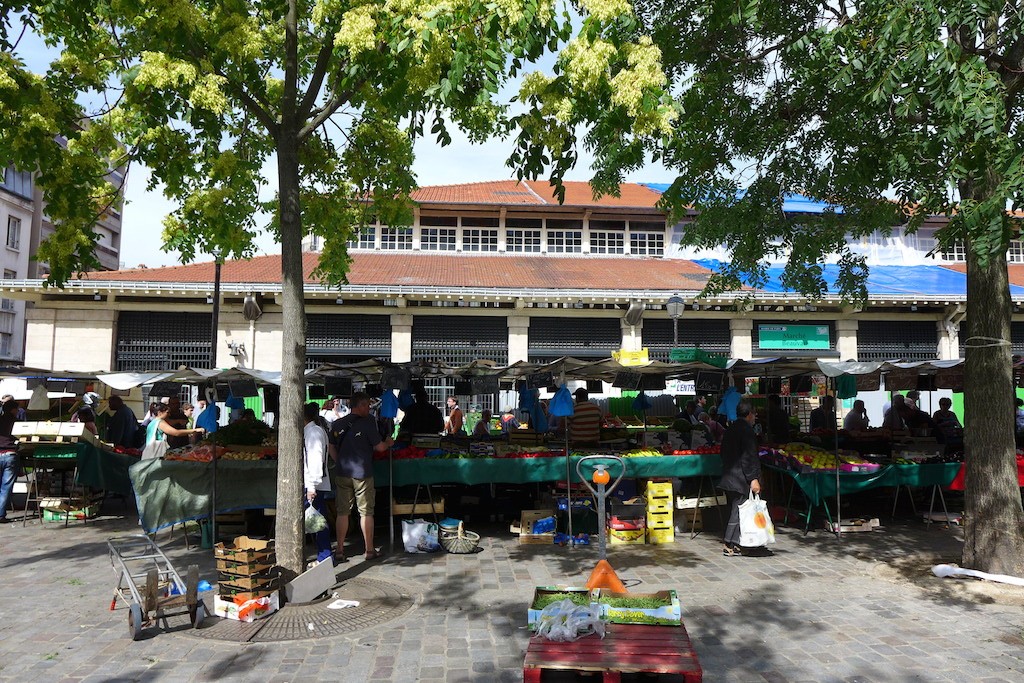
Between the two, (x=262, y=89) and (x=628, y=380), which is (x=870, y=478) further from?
(x=262, y=89)

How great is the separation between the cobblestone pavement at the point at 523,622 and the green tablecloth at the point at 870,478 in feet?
2.89

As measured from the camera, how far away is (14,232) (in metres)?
34.7

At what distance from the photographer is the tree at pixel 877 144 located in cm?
649

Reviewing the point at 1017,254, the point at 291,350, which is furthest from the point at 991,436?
the point at 1017,254

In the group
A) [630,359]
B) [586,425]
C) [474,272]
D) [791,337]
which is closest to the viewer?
[630,359]

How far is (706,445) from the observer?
1163 cm

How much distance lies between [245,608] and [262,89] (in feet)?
A: 20.0

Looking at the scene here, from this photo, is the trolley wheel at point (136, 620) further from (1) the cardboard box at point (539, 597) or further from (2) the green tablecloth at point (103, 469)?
(2) the green tablecloth at point (103, 469)

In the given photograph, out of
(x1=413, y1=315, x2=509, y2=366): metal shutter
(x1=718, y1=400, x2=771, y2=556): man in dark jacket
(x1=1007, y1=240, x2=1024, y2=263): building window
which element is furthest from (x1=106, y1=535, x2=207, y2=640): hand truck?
(x1=1007, y1=240, x2=1024, y2=263): building window

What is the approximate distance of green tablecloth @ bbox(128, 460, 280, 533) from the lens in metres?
9.01

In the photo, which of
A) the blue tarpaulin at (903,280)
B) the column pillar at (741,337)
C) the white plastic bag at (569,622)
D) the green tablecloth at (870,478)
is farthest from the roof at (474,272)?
the white plastic bag at (569,622)

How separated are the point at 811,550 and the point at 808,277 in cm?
419

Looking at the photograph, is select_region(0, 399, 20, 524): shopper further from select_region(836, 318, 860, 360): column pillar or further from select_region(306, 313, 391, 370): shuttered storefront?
select_region(836, 318, 860, 360): column pillar

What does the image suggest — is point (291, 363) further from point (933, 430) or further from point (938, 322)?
point (938, 322)
